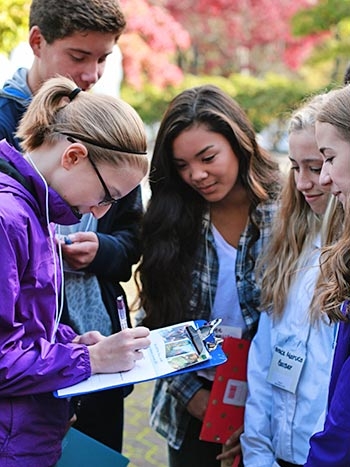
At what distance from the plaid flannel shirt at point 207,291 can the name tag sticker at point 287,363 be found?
27 centimetres

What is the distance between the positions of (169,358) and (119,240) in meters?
0.70

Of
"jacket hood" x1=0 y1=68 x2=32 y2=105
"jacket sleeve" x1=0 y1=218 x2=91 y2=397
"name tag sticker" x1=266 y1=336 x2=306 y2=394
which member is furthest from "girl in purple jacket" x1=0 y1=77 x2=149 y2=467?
"name tag sticker" x1=266 y1=336 x2=306 y2=394

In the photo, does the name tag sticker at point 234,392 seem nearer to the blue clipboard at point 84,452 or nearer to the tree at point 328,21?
the blue clipboard at point 84,452

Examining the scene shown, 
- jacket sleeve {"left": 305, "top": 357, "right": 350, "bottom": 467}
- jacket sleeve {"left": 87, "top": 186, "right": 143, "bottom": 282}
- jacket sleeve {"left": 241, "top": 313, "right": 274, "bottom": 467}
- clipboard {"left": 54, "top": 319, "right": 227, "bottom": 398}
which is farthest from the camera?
jacket sleeve {"left": 87, "top": 186, "right": 143, "bottom": 282}

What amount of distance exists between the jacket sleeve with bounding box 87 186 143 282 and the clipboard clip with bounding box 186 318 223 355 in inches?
19.3

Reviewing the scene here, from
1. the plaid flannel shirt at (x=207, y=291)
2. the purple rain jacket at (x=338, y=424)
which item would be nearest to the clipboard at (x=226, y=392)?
the plaid flannel shirt at (x=207, y=291)

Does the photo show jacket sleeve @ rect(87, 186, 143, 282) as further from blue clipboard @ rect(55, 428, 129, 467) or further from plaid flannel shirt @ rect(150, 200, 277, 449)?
blue clipboard @ rect(55, 428, 129, 467)

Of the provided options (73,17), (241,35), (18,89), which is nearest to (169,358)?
(18,89)

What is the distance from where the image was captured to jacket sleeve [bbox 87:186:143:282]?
7.89ft

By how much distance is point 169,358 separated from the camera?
6.30 ft

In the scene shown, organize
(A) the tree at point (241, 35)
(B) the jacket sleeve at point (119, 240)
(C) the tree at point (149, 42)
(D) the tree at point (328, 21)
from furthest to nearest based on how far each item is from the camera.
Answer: (A) the tree at point (241, 35), (C) the tree at point (149, 42), (D) the tree at point (328, 21), (B) the jacket sleeve at point (119, 240)

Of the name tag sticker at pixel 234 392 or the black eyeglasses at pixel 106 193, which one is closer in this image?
the black eyeglasses at pixel 106 193

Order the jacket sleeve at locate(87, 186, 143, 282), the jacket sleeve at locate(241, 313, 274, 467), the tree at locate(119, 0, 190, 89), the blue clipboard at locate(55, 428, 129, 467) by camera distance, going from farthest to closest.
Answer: the tree at locate(119, 0, 190, 89) → the jacket sleeve at locate(87, 186, 143, 282) → the jacket sleeve at locate(241, 313, 274, 467) → the blue clipboard at locate(55, 428, 129, 467)

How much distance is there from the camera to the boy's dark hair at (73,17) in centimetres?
234
